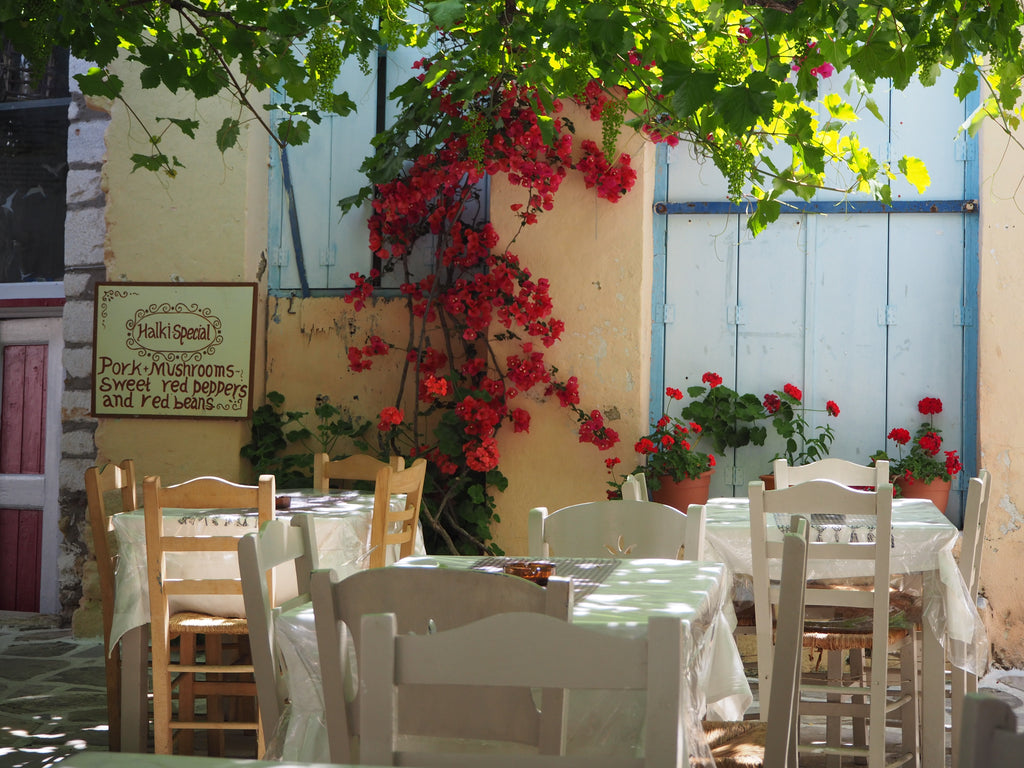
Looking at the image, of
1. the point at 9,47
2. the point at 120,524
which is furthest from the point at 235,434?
the point at 9,47

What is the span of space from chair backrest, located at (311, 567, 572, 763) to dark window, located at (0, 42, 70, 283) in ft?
16.8

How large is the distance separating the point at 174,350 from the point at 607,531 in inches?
129

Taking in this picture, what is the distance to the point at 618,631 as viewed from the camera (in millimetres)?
1487

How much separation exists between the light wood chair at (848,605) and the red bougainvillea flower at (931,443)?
169 centimetres

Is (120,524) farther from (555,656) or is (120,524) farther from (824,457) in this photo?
(824,457)

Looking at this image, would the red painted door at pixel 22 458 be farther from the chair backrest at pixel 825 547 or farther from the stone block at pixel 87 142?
the chair backrest at pixel 825 547

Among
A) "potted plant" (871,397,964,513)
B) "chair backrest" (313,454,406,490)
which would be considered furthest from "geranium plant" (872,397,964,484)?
"chair backrest" (313,454,406,490)

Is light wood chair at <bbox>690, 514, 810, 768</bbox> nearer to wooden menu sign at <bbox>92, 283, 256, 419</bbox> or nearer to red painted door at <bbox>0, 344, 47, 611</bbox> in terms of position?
wooden menu sign at <bbox>92, 283, 256, 419</bbox>

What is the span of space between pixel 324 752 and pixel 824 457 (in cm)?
372

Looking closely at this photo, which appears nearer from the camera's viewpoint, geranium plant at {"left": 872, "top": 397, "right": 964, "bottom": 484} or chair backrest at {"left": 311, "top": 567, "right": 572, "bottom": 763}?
chair backrest at {"left": 311, "top": 567, "right": 572, "bottom": 763}

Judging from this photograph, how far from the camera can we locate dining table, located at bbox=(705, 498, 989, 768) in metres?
3.14

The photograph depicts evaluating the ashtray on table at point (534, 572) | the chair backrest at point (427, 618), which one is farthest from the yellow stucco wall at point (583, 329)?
the chair backrest at point (427, 618)

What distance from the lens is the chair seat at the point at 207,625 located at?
325cm

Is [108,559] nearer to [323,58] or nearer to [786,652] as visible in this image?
[323,58]
